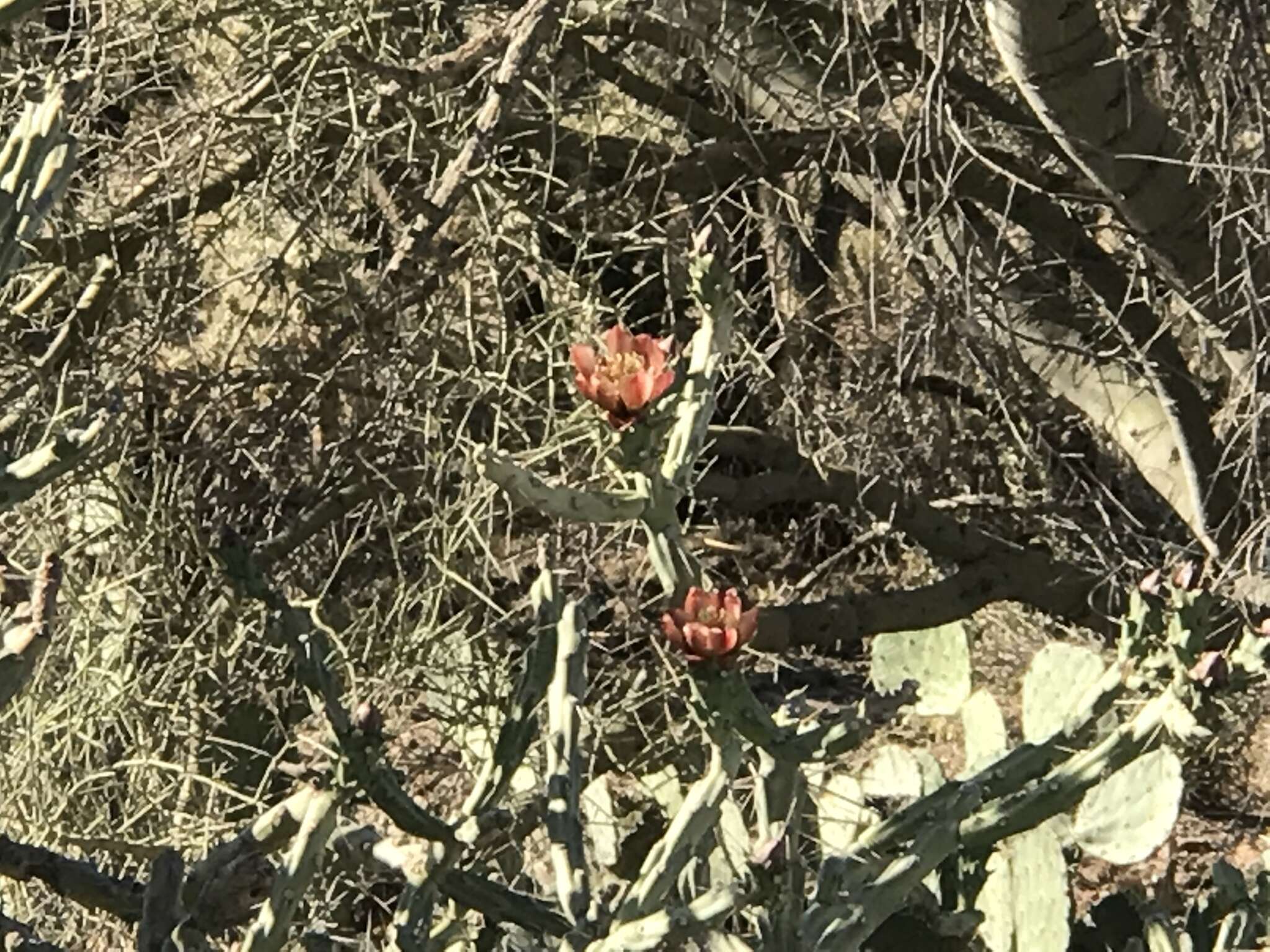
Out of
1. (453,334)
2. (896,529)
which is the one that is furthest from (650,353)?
(896,529)

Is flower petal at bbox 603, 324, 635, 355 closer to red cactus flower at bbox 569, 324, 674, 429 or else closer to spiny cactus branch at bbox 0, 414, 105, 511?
red cactus flower at bbox 569, 324, 674, 429

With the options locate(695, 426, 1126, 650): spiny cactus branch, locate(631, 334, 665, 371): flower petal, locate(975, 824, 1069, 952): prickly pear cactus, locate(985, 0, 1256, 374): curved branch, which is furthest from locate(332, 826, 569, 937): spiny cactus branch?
locate(695, 426, 1126, 650): spiny cactus branch

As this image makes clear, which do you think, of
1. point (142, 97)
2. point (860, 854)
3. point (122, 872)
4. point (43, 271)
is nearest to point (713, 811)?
point (860, 854)

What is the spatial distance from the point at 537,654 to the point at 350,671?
1173 millimetres

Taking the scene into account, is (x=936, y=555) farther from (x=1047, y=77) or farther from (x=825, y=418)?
(x=1047, y=77)

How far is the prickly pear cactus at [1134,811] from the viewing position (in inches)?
109

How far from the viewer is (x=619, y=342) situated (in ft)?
5.81

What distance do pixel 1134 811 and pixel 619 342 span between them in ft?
4.93

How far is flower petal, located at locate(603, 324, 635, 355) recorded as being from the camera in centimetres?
176

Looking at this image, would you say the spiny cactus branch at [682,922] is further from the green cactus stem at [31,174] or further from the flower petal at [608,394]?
the green cactus stem at [31,174]

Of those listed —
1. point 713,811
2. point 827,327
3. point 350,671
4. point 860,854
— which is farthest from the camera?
point 827,327

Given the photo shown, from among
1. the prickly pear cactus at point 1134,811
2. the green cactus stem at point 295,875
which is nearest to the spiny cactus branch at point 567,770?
the green cactus stem at point 295,875

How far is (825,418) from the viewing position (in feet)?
12.1

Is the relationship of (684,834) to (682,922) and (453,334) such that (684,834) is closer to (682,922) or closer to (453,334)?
(682,922)
